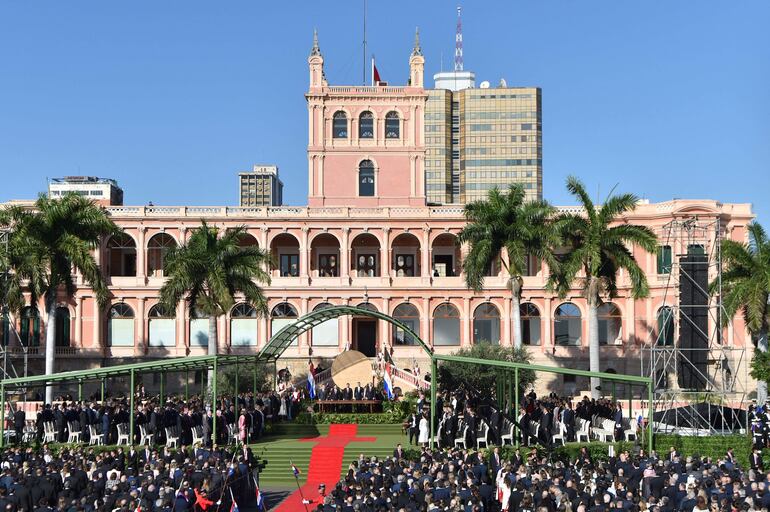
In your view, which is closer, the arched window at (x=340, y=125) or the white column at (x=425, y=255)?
the white column at (x=425, y=255)

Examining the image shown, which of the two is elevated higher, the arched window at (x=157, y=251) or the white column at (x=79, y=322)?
the arched window at (x=157, y=251)

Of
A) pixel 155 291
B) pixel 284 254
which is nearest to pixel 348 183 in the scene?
pixel 284 254

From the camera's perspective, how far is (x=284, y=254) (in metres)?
71.1

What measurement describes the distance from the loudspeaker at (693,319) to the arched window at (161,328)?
3582 cm

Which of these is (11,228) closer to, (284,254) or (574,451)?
(284,254)

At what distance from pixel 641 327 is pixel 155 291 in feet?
102

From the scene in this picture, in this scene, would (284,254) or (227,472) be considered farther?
(284,254)

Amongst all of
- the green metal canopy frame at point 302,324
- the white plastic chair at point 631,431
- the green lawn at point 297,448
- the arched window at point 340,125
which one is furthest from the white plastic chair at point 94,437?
the arched window at point 340,125

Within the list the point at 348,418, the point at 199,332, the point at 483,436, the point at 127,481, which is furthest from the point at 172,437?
the point at 199,332

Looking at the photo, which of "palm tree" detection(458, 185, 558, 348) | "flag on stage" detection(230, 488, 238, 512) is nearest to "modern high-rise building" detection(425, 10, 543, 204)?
"palm tree" detection(458, 185, 558, 348)

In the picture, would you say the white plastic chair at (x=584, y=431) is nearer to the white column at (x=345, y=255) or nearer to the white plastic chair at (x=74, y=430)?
the white plastic chair at (x=74, y=430)

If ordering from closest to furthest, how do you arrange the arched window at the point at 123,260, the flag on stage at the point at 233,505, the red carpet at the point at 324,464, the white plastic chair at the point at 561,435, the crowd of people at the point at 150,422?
1. the flag on stage at the point at 233,505
2. the red carpet at the point at 324,464
3. the white plastic chair at the point at 561,435
4. the crowd of people at the point at 150,422
5. the arched window at the point at 123,260

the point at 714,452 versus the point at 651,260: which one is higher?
the point at 651,260

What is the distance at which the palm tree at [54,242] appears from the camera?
172 ft
